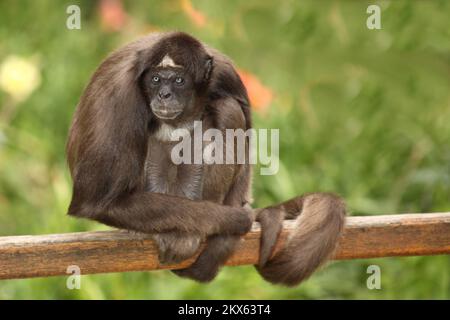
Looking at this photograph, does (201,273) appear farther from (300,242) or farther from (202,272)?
(300,242)

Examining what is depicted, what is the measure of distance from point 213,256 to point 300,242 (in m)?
0.44

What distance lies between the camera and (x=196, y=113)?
4.20m

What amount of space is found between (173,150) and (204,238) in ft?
1.64

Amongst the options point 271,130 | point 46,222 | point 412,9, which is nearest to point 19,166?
point 46,222

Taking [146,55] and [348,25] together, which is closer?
[146,55]

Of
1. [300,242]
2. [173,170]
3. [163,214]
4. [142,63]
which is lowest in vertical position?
[300,242]

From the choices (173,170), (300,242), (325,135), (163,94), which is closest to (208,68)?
(163,94)

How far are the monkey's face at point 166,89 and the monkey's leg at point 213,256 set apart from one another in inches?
25.3

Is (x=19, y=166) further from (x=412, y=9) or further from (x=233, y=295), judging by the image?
(x=412, y=9)

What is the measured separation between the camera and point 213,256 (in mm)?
3998

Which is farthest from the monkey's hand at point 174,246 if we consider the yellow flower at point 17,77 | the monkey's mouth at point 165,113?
the yellow flower at point 17,77

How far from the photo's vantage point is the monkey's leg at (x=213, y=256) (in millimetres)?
3971

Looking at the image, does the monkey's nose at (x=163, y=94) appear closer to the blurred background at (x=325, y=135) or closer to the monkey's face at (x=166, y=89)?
the monkey's face at (x=166, y=89)

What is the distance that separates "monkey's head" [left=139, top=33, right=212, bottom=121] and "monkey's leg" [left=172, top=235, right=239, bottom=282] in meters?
0.64
